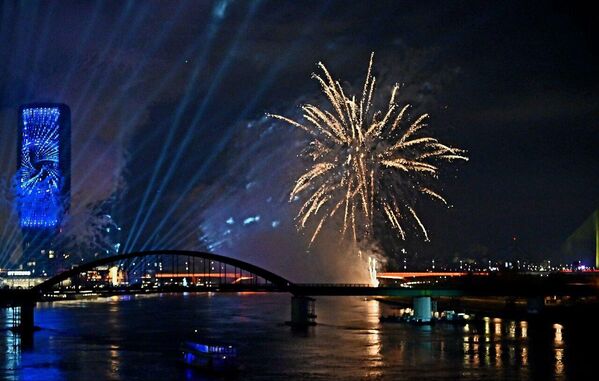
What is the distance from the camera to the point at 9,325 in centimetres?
10538

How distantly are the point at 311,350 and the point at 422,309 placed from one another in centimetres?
3532

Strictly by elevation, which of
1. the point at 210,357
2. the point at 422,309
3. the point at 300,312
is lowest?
the point at 210,357

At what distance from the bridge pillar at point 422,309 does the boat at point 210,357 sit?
146 ft

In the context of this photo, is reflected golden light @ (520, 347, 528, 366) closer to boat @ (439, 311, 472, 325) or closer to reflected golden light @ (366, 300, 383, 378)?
reflected golden light @ (366, 300, 383, 378)

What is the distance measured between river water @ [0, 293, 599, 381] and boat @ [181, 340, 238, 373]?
0.96 meters

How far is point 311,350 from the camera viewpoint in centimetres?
7550

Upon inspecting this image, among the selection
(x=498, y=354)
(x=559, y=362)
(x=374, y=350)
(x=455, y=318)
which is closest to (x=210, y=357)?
(x=374, y=350)

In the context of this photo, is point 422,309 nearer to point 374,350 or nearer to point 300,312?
point 300,312

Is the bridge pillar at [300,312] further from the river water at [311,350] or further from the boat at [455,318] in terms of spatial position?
the boat at [455,318]

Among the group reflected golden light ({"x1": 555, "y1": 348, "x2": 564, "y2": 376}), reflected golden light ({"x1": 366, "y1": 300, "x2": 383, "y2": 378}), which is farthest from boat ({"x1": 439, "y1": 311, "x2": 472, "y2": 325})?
reflected golden light ({"x1": 555, "y1": 348, "x2": 564, "y2": 376})

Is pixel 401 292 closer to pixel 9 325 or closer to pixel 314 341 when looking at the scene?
pixel 314 341

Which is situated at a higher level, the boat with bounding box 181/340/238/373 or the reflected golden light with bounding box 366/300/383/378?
the boat with bounding box 181/340/238/373

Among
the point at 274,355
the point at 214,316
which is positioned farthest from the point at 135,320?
the point at 274,355

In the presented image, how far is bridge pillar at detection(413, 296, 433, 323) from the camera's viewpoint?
108 m
